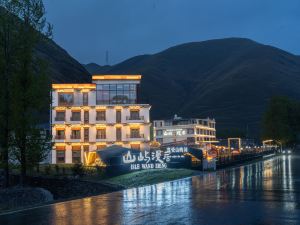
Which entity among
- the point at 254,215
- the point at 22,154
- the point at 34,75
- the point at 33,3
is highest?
the point at 33,3

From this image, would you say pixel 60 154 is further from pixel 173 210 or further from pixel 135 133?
pixel 173 210

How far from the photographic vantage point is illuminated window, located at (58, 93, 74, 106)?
75.4 m

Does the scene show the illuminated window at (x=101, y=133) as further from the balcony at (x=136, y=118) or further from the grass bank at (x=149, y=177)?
the grass bank at (x=149, y=177)

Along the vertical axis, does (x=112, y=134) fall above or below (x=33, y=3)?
below

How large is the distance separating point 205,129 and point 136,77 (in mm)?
61741

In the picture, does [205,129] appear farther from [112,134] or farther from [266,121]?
[112,134]

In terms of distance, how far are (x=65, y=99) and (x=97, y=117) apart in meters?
5.85

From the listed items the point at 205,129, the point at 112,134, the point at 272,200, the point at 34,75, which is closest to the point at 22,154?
the point at 34,75

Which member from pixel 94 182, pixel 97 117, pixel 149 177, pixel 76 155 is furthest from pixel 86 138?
pixel 94 182

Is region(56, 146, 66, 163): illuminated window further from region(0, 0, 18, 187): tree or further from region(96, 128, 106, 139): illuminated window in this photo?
region(0, 0, 18, 187): tree

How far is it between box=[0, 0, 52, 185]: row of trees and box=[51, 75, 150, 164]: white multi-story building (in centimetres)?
4663

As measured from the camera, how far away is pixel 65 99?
248 ft

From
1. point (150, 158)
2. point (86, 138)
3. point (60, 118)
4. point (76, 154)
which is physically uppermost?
point (60, 118)

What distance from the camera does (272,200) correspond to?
17.7 meters
